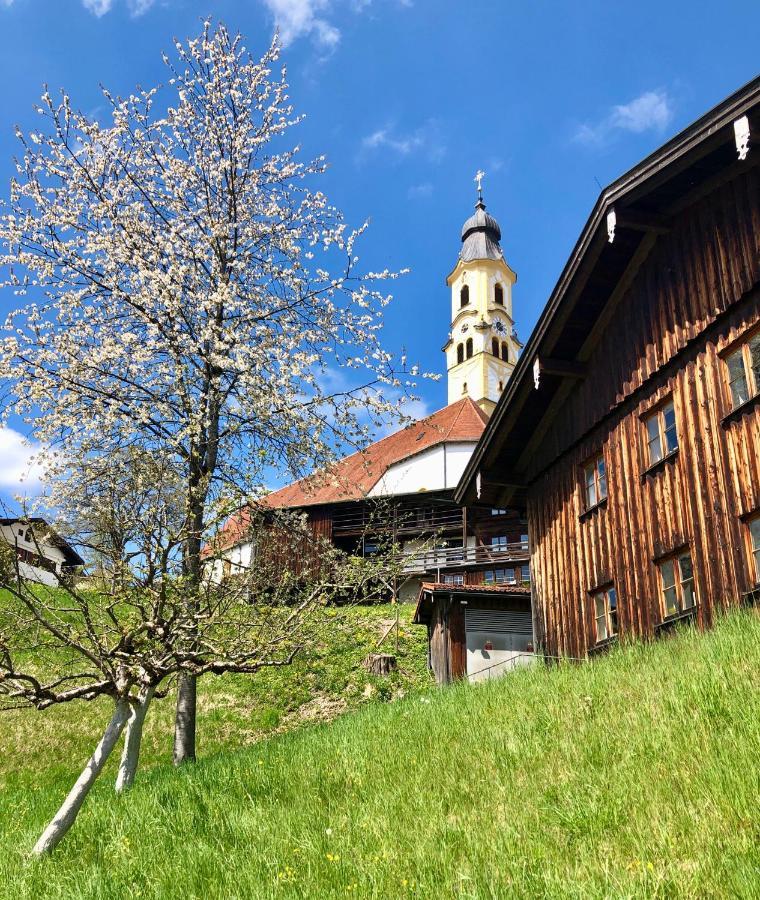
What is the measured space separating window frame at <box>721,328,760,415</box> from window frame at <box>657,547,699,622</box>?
2.18 m

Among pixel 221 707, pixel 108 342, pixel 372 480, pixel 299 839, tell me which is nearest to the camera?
pixel 299 839

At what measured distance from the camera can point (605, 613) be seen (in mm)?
13383

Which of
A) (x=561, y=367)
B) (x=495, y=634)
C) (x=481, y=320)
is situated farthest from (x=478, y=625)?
(x=481, y=320)

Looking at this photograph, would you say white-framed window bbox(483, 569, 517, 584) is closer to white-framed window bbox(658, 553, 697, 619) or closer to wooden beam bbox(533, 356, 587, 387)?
wooden beam bbox(533, 356, 587, 387)

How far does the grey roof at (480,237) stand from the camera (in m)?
74.2

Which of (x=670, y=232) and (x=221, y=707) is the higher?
(x=670, y=232)

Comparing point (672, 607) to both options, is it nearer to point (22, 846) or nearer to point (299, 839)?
point (299, 839)

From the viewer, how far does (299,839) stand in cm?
605

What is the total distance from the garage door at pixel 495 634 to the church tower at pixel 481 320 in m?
41.1

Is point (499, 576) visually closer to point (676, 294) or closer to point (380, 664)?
point (380, 664)

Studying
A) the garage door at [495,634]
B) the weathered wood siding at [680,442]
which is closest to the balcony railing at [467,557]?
the garage door at [495,634]

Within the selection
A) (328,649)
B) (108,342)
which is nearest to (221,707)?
(328,649)

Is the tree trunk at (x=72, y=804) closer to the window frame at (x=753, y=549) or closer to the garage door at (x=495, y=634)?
the window frame at (x=753, y=549)

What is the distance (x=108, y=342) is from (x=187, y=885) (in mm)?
11749
